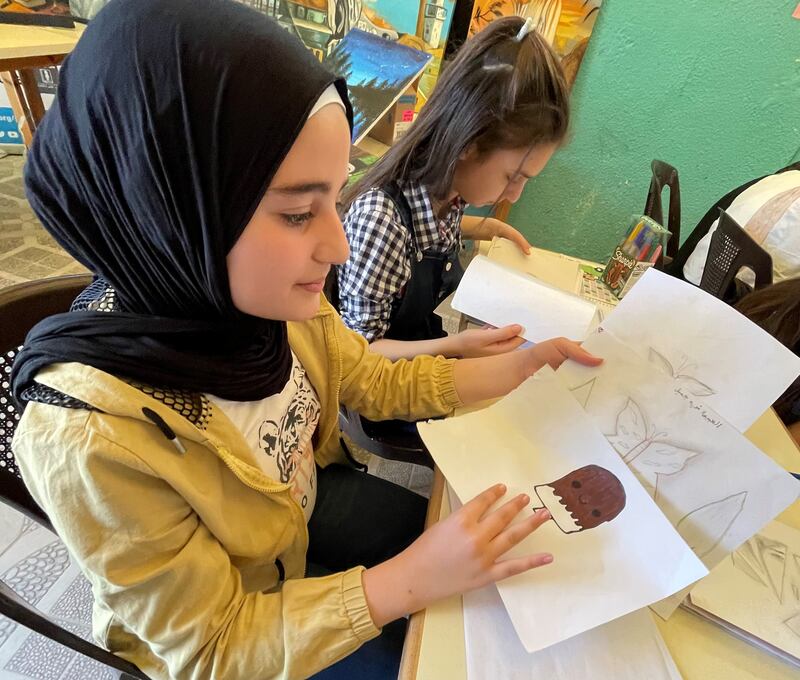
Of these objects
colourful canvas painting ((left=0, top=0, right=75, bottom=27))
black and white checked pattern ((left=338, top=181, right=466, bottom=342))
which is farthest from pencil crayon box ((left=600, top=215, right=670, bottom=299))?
colourful canvas painting ((left=0, top=0, right=75, bottom=27))

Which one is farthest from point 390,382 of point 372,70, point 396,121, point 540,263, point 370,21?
point 370,21

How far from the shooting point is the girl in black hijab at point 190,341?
37 cm

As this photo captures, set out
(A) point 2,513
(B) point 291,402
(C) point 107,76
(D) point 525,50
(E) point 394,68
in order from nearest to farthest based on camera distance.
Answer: (C) point 107,76
(B) point 291,402
(D) point 525,50
(A) point 2,513
(E) point 394,68

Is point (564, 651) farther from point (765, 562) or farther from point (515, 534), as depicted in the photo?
point (765, 562)

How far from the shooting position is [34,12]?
177 centimetres

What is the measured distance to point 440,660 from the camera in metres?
0.38

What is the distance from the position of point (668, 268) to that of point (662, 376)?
101 cm

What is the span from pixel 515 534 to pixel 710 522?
168mm

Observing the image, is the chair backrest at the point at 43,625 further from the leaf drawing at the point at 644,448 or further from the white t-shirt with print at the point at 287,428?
the leaf drawing at the point at 644,448

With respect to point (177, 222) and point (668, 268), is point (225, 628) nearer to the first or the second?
point (177, 222)

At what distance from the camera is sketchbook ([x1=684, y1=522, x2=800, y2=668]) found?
44 centimetres

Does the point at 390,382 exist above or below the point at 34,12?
below

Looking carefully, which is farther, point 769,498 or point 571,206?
point 571,206

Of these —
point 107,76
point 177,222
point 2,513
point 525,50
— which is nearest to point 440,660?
point 177,222
